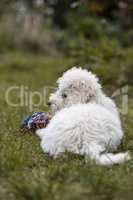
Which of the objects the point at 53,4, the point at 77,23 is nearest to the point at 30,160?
the point at 77,23

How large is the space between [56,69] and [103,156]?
11734mm

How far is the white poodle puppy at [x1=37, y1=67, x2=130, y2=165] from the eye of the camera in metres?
5.91

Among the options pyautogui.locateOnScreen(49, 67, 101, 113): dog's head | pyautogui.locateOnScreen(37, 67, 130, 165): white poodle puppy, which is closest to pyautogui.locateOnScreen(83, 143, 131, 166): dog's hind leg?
pyautogui.locateOnScreen(37, 67, 130, 165): white poodle puppy

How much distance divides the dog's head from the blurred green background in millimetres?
567

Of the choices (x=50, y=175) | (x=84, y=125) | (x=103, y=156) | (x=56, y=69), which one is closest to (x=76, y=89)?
(x=84, y=125)

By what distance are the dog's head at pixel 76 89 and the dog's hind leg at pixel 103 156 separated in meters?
0.91

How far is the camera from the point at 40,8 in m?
23.4

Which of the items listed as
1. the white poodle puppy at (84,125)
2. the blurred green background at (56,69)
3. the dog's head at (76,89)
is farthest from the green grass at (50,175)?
the dog's head at (76,89)

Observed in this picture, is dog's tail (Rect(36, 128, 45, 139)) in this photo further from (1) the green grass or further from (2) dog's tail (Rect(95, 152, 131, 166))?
(2) dog's tail (Rect(95, 152, 131, 166))

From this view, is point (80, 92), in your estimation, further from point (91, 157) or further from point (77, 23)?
point (77, 23)

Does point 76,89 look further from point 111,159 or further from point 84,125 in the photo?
point 111,159

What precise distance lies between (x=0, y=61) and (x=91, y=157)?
1405 cm

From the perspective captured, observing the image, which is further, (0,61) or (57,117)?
(0,61)

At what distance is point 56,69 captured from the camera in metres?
17.3
